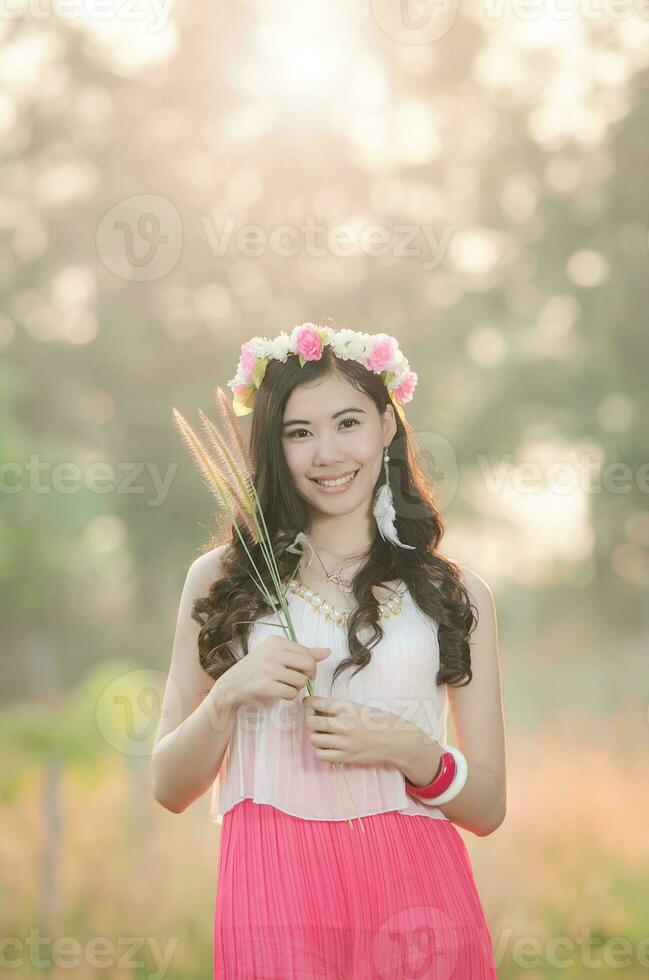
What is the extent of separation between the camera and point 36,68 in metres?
4.21

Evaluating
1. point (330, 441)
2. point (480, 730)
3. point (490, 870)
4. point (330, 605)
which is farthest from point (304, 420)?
point (490, 870)

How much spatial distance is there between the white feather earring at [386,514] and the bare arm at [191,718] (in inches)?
8.9

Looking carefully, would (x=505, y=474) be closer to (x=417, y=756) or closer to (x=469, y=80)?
(x=469, y=80)

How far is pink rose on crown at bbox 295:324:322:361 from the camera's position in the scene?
4.97 feet

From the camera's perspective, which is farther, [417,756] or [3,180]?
[3,180]

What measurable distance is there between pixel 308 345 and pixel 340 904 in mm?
708

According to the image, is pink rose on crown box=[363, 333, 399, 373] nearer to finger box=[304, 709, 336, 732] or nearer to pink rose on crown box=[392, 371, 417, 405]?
pink rose on crown box=[392, 371, 417, 405]

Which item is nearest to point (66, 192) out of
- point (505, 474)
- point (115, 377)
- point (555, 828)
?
point (115, 377)

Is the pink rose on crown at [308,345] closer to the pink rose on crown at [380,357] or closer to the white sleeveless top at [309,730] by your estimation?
the pink rose on crown at [380,357]

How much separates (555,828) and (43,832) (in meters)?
1.73

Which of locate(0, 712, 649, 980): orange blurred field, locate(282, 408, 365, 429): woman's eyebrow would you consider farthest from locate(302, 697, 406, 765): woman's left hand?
locate(0, 712, 649, 980): orange blurred field

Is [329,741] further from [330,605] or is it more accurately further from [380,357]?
[380,357]

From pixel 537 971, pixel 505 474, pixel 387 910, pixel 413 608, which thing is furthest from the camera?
pixel 505 474

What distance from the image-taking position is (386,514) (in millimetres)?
1582
